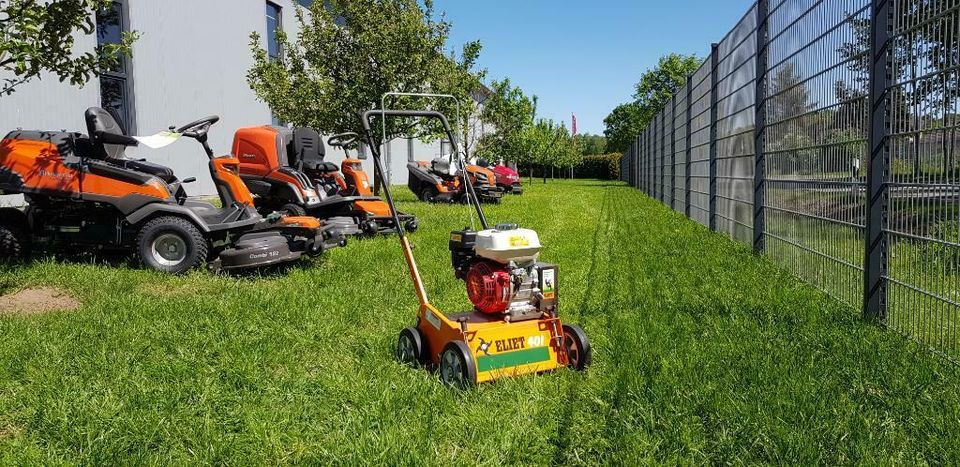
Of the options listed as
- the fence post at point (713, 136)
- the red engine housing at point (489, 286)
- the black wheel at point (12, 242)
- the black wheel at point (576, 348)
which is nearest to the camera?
the red engine housing at point (489, 286)

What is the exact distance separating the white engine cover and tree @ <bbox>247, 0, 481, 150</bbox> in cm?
1126

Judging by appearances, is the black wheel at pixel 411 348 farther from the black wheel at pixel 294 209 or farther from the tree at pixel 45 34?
the black wheel at pixel 294 209

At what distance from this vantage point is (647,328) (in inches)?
172

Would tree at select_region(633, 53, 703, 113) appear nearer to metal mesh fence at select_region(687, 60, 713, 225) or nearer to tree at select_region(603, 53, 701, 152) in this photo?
tree at select_region(603, 53, 701, 152)

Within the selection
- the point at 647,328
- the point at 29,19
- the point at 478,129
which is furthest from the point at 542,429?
the point at 478,129

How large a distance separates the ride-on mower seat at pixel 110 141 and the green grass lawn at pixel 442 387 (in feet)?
4.38

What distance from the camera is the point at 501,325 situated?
3477 mm

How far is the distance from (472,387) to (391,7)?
13048 millimetres

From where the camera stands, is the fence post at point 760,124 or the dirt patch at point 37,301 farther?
the fence post at point 760,124

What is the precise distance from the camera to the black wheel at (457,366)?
10.8ft

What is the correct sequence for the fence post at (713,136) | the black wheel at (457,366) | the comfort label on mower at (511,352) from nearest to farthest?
the black wheel at (457,366)
the comfort label on mower at (511,352)
the fence post at (713,136)

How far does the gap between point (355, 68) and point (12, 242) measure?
882 centimetres

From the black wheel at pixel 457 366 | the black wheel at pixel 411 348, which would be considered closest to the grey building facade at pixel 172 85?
the black wheel at pixel 411 348

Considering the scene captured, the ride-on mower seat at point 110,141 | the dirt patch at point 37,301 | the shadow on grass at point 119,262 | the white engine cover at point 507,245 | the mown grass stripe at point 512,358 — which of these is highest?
the ride-on mower seat at point 110,141
